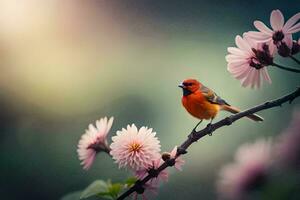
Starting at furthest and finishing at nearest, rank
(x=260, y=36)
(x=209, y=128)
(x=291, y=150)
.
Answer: (x=209, y=128), (x=260, y=36), (x=291, y=150)

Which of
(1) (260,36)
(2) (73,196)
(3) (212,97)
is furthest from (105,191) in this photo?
(1) (260,36)

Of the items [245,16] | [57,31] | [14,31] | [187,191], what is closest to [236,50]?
[245,16]

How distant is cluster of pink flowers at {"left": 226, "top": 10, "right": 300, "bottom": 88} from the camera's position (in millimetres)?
747

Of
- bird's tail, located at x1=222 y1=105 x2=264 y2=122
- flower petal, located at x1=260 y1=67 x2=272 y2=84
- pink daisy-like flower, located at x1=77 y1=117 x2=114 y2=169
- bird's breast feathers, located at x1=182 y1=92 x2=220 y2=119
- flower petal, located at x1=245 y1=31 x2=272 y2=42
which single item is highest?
pink daisy-like flower, located at x1=77 y1=117 x2=114 y2=169

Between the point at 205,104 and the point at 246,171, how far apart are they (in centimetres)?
16

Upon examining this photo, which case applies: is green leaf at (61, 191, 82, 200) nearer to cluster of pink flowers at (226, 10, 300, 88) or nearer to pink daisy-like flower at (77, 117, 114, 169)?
pink daisy-like flower at (77, 117, 114, 169)

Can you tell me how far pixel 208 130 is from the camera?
35.2 inches

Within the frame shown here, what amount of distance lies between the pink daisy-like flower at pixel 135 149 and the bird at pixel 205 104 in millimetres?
110

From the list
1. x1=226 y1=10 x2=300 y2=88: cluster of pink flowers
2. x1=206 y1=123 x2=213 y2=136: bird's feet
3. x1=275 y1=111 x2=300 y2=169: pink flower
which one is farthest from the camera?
x1=206 y1=123 x2=213 y2=136: bird's feet

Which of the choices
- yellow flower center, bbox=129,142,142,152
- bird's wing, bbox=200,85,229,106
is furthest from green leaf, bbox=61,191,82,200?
bird's wing, bbox=200,85,229,106

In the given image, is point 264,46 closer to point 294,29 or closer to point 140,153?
point 294,29

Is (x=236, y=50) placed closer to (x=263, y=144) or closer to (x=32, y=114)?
(x=263, y=144)

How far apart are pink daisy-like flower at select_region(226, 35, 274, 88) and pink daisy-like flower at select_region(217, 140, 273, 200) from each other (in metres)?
0.12

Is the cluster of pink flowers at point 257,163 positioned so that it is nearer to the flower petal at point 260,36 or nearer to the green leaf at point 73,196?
the flower petal at point 260,36
